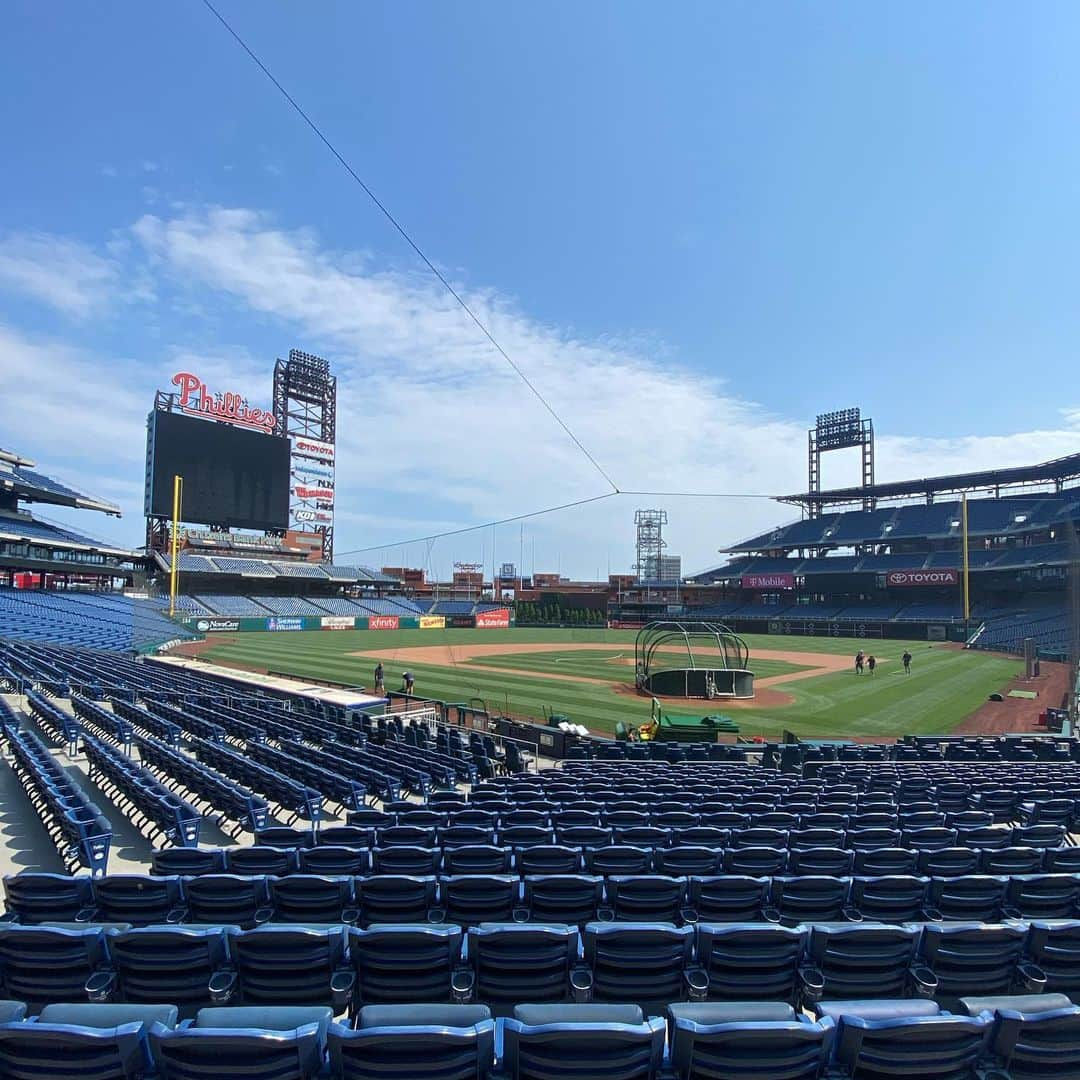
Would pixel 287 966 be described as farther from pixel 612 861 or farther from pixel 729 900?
pixel 729 900

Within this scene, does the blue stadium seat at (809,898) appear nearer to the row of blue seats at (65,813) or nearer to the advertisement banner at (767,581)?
the row of blue seats at (65,813)

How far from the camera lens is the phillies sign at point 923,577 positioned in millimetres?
66188

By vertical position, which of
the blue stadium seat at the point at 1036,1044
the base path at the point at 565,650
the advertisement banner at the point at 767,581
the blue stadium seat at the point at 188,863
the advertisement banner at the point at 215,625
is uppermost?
the advertisement banner at the point at 767,581

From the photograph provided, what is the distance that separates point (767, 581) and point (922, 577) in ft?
61.8

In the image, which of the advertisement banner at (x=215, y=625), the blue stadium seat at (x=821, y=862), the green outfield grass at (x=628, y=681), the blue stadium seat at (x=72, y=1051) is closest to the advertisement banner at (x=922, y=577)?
the green outfield grass at (x=628, y=681)

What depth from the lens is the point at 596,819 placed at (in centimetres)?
779

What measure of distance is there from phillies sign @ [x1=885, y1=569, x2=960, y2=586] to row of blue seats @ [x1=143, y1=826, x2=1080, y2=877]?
69.5m

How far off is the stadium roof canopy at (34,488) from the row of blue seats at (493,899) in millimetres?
61735

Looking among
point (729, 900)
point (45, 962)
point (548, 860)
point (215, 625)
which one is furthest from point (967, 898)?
point (215, 625)

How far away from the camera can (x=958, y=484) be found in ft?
244

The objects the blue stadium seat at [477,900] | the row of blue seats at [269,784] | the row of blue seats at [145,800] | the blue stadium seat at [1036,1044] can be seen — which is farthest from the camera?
the row of blue seats at [269,784]

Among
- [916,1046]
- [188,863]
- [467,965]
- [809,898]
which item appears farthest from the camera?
[188,863]

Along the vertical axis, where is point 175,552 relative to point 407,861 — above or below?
above

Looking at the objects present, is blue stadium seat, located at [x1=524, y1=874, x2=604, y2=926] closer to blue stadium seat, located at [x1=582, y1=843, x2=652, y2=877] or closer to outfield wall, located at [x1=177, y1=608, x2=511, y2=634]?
blue stadium seat, located at [x1=582, y1=843, x2=652, y2=877]
